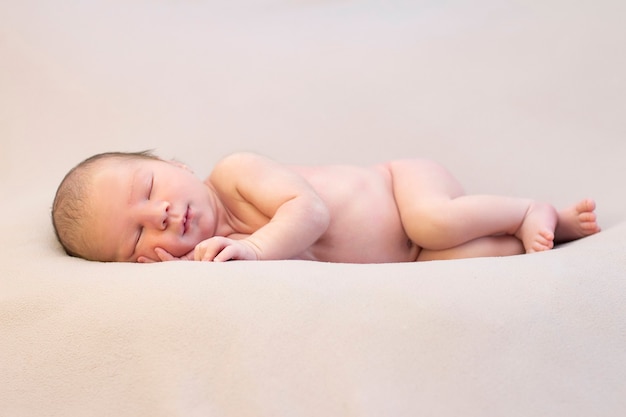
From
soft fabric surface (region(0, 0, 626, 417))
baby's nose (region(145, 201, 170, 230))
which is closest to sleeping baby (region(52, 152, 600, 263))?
baby's nose (region(145, 201, 170, 230))

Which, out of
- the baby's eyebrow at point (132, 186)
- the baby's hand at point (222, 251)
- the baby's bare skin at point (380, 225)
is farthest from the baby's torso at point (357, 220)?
the baby's eyebrow at point (132, 186)

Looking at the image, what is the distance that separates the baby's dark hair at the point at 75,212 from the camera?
1.32 metres

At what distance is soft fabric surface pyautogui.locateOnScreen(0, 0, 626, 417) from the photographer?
891 millimetres

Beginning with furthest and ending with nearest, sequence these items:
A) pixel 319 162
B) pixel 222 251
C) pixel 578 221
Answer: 1. pixel 319 162
2. pixel 578 221
3. pixel 222 251

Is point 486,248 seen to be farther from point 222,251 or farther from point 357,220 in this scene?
Result: point 222,251

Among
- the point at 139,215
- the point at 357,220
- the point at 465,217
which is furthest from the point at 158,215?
the point at 465,217

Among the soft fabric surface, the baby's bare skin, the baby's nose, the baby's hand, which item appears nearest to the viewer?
the soft fabric surface

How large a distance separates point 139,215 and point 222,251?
235mm

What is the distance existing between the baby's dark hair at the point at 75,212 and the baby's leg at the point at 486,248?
73cm

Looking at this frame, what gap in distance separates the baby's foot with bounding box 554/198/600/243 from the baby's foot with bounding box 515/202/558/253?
0.02 metres

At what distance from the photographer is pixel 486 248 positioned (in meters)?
1.48

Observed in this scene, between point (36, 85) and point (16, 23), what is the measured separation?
0.24 m

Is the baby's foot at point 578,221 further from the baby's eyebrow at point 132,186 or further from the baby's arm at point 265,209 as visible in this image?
the baby's eyebrow at point 132,186

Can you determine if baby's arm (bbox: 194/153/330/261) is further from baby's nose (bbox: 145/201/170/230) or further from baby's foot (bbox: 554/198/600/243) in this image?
baby's foot (bbox: 554/198/600/243)
